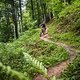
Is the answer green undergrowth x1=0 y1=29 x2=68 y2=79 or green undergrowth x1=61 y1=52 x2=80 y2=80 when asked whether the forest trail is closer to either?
green undergrowth x1=0 y1=29 x2=68 y2=79

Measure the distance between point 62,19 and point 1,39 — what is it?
18396 millimetres

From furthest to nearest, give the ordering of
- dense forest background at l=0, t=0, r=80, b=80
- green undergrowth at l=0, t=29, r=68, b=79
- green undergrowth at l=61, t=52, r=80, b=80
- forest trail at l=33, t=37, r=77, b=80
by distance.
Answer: green undergrowth at l=0, t=29, r=68, b=79 → forest trail at l=33, t=37, r=77, b=80 → green undergrowth at l=61, t=52, r=80, b=80 → dense forest background at l=0, t=0, r=80, b=80

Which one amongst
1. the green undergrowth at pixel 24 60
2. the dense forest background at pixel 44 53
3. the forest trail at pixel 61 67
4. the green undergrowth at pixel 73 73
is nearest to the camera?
the dense forest background at pixel 44 53

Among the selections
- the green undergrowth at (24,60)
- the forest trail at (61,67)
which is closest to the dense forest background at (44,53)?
the green undergrowth at (24,60)

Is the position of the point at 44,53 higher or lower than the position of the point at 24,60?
lower

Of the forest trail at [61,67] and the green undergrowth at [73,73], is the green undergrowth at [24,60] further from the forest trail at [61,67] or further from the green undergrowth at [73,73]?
the green undergrowth at [73,73]

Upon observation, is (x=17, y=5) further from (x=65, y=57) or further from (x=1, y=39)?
(x=65, y=57)

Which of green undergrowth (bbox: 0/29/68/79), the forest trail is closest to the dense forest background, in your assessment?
green undergrowth (bbox: 0/29/68/79)

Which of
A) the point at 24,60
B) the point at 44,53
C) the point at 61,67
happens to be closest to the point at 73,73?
the point at 61,67

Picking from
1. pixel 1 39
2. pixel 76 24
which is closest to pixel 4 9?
pixel 1 39

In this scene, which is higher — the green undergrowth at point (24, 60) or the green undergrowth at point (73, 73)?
the green undergrowth at point (73, 73)

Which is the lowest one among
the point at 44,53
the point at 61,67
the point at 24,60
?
the point at 44,53

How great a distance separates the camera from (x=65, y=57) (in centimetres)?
1407

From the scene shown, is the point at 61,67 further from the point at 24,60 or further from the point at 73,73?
the point at 73,73
